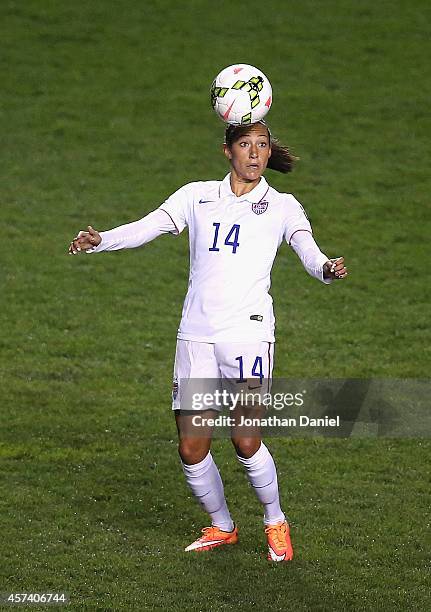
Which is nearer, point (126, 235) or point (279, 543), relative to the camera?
point (126, 235)

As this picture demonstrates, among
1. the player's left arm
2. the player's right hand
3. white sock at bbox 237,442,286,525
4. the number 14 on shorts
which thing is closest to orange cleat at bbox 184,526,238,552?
white sock at bbox 237,442,286,525

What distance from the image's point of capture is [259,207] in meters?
6.68

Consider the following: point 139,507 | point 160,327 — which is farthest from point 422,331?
point 139,507

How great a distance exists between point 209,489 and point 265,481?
0.34 m

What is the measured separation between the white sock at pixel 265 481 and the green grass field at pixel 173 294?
0.25m

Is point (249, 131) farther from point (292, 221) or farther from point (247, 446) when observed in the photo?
point (247, 446)

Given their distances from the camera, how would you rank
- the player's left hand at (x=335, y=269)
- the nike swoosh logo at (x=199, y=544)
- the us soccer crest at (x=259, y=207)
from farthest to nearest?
the nike swoosh logo at (x=199, y=544) < the us soccer crest at (x=259, y=207) < the player's left hand at (x=335, y=269)

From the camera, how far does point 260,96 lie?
657 centimetres

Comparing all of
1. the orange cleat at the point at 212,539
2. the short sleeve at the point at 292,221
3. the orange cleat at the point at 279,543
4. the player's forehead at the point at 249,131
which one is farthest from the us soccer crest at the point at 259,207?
the orange cleat at the point at 212,539

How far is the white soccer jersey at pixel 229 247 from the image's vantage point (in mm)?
6602

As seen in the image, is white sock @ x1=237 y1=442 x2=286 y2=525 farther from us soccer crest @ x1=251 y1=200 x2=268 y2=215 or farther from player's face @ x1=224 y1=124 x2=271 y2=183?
player's face @ x1=224 y1=124 x2=271 y2=183

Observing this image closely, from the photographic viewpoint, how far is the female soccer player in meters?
6.61

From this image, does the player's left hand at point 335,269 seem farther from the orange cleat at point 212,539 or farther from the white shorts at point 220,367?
the orange cleat at point 212,539

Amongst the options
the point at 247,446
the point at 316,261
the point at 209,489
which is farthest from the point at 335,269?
the point at 209,489
